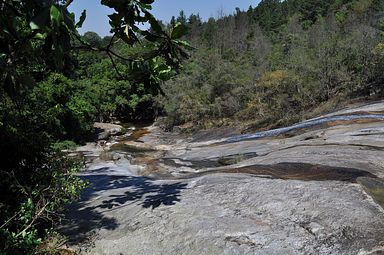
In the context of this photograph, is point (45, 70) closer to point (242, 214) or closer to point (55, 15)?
point (242, 214)

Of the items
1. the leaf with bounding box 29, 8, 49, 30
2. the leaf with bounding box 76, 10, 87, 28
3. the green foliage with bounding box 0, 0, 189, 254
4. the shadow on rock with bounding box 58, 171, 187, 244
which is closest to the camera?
the leaf with bounding box 29, 8, 49, 30

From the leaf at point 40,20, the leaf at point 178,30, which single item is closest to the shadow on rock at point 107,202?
the leaf at point 178,30

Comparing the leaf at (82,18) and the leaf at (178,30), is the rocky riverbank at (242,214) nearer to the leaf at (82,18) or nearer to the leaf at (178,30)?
the leaf at (178,30)

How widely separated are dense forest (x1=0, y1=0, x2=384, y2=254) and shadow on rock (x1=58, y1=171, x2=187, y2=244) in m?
0.43

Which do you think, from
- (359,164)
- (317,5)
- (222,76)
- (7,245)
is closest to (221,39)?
(317,5)

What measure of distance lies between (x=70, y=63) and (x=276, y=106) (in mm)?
24314

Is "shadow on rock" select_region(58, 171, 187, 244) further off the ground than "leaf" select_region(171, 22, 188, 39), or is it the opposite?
"leaf" select_region(171, 22, 188, 39)

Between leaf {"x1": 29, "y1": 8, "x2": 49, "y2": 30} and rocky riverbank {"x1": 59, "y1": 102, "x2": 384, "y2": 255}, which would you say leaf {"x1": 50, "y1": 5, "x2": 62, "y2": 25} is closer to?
leaf {"x1": 29, "y1": 8, "x2": 49, "y2": 30}

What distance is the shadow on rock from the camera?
544 cm

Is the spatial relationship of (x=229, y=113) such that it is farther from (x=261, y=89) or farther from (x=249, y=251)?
(x=249, y=251)

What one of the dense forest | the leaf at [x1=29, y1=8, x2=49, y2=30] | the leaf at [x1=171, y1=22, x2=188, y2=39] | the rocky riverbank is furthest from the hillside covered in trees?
the leaf at [x1=29, y1=8, x2=49, y2=30]

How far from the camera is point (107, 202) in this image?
Answer: 6453 millimetres

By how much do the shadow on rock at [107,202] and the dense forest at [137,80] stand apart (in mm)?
430

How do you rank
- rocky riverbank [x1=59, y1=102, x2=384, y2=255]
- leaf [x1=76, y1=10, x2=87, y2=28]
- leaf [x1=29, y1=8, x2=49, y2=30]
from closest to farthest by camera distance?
leaf [x1=29, y1=8, x2=49, y2=30], leaf [x1=76, y1=10, x2=87, y2=28], rocky riverbank [x1=59, y1=102, x2=384, y2=255]
